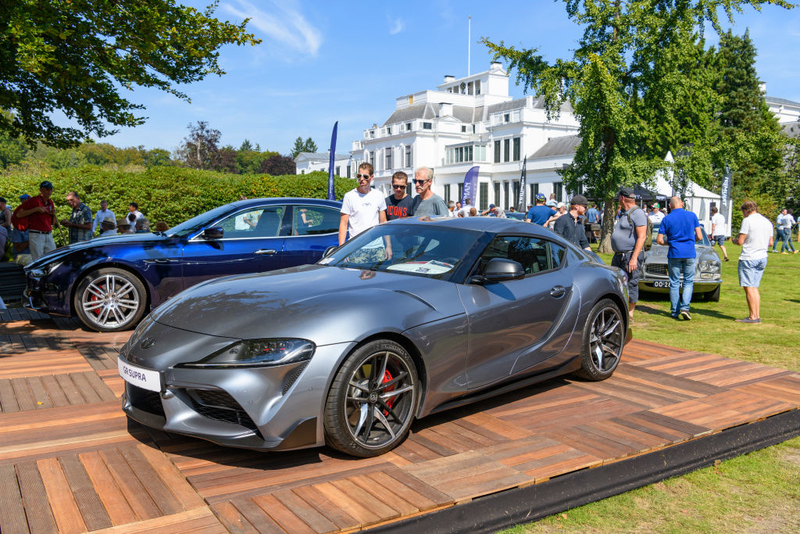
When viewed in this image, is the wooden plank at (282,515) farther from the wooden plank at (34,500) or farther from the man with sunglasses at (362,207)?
the man with sunglasses at (362,207)

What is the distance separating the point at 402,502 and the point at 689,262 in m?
8.35

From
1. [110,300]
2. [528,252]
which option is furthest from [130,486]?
[110,300]

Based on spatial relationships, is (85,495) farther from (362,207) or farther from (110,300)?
(362,207)

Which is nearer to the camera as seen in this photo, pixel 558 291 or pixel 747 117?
pixel 558 291

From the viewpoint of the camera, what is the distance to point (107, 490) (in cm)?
345

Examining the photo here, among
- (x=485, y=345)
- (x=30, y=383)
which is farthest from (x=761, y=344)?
(x=30, y=383)

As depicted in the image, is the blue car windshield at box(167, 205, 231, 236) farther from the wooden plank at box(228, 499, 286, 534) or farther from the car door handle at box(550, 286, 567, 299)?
the wooden plank at box(228, 499, 286, 534)

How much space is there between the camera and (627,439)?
443cm

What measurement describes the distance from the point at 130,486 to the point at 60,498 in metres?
0.33

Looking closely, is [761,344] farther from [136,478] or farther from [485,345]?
[136,478]

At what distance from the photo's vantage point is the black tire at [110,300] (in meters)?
7.61

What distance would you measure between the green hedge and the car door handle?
63.6 ft

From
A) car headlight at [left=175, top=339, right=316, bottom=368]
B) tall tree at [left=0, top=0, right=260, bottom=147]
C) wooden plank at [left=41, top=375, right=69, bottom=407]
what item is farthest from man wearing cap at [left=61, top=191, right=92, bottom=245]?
car headlight at [left=175, top=339, right=316, bottom=368]

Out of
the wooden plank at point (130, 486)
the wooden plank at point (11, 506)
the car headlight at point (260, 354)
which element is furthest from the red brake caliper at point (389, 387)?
the wooden plank at point (11, 506)
